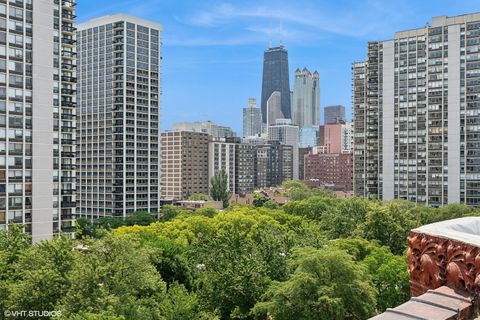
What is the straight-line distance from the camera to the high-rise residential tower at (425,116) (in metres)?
80.4

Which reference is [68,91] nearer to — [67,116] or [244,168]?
[67,116]

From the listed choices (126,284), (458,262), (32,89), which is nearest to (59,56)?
(32,89)

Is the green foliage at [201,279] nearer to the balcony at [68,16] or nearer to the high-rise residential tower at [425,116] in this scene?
the balcony at [68,16]

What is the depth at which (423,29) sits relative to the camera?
85.8 metres

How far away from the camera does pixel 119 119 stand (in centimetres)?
8994

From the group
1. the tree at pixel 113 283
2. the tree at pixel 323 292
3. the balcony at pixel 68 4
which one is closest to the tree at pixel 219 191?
the balcony at pixel 68 4

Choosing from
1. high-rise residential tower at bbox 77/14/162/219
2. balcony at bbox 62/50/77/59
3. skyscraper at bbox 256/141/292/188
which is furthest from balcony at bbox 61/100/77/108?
skyscraper at bbox 256/141/292/188

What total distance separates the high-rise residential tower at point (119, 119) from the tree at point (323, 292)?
222 ft

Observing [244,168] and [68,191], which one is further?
[244,168]

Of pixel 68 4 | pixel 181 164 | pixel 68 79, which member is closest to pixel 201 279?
pixel 68 79

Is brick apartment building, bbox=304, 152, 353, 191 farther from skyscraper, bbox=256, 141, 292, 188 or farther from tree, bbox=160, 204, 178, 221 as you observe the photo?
tree, bbox=160, 204, 178, 221

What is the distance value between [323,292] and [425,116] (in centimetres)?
7004

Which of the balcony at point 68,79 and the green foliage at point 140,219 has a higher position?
the balcony at point 68,79

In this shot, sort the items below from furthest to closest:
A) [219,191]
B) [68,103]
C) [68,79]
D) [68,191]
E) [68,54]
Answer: [219,191] < [68,54] < [68,79] < [68,103] < [68,191]
